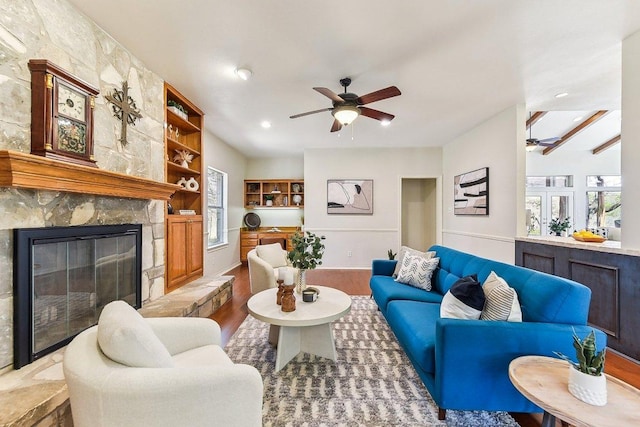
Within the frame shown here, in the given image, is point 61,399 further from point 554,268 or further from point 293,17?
point 554,268

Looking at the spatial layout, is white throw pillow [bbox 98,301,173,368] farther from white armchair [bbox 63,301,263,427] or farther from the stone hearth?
the stone hearth

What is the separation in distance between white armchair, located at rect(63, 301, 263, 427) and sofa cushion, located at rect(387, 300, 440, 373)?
1059mm

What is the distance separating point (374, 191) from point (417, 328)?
4.25 metres

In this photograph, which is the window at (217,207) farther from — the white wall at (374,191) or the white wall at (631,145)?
the white wall at (631,145)

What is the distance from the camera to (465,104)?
3.64 metres

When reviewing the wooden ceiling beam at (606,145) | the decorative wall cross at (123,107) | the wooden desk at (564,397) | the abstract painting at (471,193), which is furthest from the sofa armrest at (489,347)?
the wooden ceiling beam at (606,145)

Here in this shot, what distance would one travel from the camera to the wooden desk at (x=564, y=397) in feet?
3.12

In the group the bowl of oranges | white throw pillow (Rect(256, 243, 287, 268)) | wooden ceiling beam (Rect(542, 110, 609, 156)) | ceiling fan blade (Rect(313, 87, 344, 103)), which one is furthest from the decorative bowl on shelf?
wooden ceiling beam (Rect(542, 110, 609, 156))

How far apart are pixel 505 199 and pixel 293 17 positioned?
11.6 feet

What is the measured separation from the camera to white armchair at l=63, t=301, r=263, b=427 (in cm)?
90

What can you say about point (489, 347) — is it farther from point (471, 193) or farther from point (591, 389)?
point (471, 193)

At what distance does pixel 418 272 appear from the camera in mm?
2889

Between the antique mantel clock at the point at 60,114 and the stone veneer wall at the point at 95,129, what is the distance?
6 centimetres

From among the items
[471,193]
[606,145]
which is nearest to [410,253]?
[471,193]
